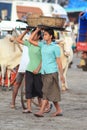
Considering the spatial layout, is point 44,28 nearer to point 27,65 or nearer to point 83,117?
point 27,65

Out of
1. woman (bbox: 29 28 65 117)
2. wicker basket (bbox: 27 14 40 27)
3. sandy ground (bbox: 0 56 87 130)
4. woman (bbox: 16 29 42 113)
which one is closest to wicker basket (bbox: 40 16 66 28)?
wicker basket (bbox: 27 14 40 27)

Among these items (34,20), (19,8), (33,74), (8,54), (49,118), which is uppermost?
(34,20)

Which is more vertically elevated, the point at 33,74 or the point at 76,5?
the point at 33,74

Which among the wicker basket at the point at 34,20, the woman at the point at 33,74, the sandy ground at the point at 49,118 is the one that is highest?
the wicker basket at the point at 34,20

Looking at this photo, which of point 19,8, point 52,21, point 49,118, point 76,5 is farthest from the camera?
point 76,5

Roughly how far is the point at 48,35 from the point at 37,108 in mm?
1938

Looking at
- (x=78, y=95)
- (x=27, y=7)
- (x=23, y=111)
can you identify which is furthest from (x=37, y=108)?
(x=27, y=7)

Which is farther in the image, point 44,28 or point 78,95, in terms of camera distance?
point 78,95

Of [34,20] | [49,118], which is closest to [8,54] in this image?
[34,20]

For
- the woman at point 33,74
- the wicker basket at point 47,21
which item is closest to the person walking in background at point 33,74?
the woman at point 33,74

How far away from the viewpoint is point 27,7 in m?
31.5

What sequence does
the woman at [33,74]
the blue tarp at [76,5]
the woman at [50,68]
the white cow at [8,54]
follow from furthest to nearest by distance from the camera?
the blue tarp at [76,5] < the white cow at [8,54] < the woman at [33,74] < the woman at [50,68]

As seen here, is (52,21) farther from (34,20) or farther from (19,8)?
(19,8)

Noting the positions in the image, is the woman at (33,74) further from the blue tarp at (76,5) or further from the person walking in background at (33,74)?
the blue tarp at (76,5)
